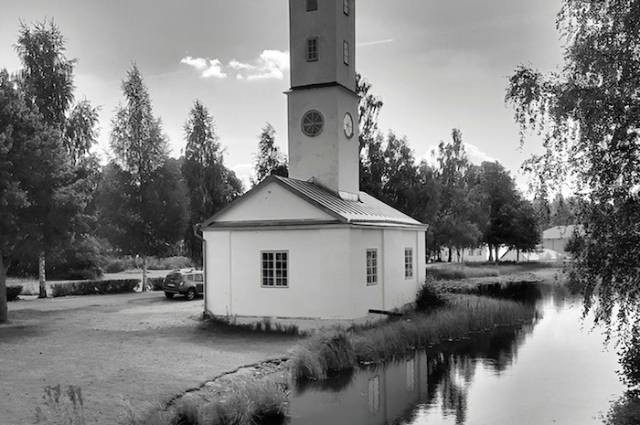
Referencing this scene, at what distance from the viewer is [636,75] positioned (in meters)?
9.45

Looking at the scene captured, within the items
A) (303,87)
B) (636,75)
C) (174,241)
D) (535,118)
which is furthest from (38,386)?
(174,241)

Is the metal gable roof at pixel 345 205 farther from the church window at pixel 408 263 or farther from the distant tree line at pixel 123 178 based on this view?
the distant tree line at pixel 123 178

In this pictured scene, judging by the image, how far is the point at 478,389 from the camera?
14.8m

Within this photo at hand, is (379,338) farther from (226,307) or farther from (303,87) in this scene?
(303,87)

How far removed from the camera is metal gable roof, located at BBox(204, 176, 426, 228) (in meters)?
19.3

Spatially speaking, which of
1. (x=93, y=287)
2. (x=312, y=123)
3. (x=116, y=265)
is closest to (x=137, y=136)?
(x=93, y=287)

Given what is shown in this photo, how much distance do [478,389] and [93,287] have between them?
24810mm

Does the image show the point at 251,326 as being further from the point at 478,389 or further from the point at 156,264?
the point at 156,264

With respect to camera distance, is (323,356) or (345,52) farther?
(345,52)

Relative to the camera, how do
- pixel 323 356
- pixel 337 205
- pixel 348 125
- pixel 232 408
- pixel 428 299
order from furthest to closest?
pixel 428 299 → pixel 348 125 → pixel 337 205 → pixel 323 356 → pixel 232 408

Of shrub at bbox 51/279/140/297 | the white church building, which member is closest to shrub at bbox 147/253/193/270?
shrub at bbox 51/279/140/297

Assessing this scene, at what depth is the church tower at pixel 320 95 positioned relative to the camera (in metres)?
22.2

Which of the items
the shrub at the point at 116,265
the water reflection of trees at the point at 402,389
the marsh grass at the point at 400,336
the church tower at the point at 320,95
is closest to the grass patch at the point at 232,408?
the water reflection of trees at the point at 402,389

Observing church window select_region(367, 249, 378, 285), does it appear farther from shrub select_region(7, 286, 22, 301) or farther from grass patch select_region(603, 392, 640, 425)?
shrub select_region(7, 286, 22, 301)
